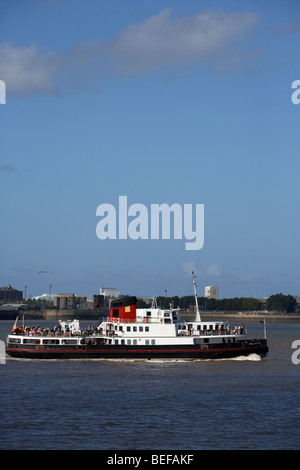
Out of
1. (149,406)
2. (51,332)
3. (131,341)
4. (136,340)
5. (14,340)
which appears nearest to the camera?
(149,406)

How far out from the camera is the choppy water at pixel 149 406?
37812mm

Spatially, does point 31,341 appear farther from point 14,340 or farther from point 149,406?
point 149,406

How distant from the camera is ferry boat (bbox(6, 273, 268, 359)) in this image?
76.1 m

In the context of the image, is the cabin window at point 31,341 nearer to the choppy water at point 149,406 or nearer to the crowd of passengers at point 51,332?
the crowd of passengers at point 51,332

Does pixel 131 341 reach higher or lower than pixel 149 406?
higher

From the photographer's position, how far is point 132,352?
75.8m

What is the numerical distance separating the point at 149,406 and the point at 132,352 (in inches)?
1087

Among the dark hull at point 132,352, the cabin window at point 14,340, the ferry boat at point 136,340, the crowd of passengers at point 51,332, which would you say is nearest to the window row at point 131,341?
the ferry boat at point 136,340

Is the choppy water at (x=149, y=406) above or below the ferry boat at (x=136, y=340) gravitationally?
below

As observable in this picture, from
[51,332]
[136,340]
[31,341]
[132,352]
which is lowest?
[132,352]

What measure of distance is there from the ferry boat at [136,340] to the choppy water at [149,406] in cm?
283

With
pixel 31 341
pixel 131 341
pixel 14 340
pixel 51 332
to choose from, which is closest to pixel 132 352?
pixel 131 341

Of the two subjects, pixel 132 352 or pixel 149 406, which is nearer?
pixel 149 406
